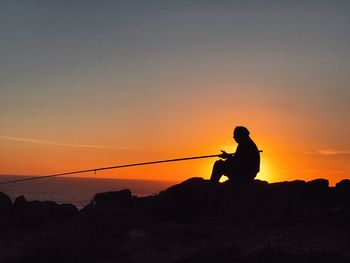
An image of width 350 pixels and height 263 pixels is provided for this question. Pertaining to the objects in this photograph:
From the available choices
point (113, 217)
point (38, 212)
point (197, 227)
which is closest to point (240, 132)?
point (197, 227)

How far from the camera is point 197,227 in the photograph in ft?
55.5

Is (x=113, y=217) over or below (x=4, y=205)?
below

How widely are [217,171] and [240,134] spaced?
1.70m

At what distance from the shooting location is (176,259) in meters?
13.5

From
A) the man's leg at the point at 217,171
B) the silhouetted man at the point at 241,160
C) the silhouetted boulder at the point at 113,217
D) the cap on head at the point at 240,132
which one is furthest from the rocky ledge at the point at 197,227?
the cap on head at the point at 240,132

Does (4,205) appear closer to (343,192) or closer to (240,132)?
(240,132)

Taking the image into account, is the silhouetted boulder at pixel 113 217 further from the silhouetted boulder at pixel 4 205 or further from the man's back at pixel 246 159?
the silhouetted boulder at pixel 4 205

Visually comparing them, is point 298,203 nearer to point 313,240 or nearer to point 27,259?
point 313,240

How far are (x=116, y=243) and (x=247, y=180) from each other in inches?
243

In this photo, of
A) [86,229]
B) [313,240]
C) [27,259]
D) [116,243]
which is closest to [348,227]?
[313,240]

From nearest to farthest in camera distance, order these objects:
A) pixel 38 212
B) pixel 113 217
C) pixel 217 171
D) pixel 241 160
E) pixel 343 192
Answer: pixel 113 217, pixel 241 160, pixel 217 171, pixel 343 192, pixel 38 212

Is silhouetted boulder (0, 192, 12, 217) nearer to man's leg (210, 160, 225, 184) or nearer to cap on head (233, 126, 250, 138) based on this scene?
man's leg (210, 160, 225, 184)

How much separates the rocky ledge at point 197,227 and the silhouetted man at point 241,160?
0.75m

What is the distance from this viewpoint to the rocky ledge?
1381 cm
